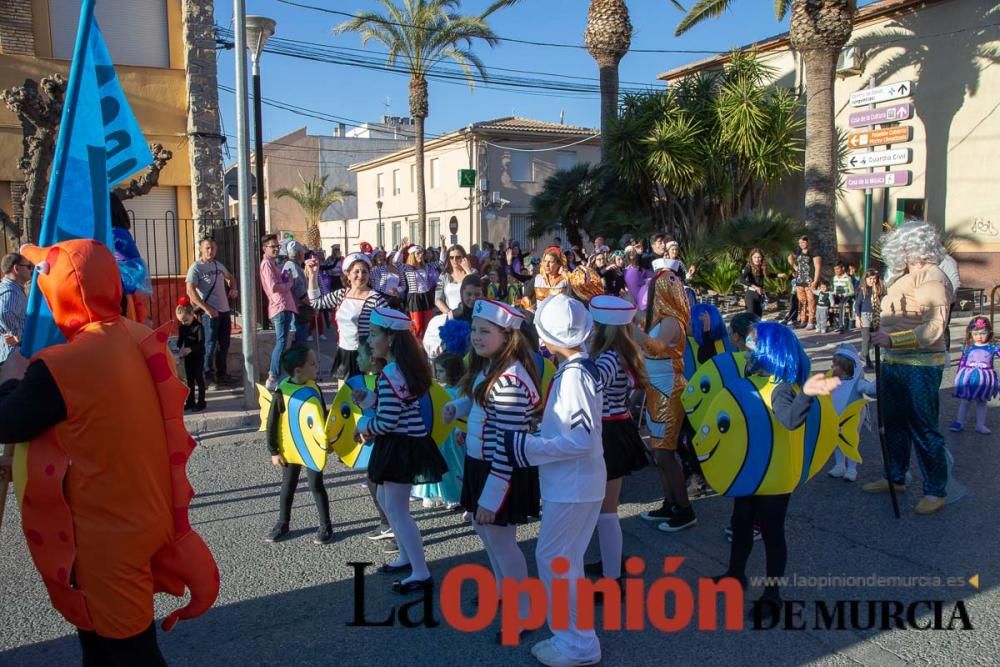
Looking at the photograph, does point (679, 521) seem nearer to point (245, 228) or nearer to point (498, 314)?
point (498, 314)

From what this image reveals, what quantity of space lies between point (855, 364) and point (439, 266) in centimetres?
1149

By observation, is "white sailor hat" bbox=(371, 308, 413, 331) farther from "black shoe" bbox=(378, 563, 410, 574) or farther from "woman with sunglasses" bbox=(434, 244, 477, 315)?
"woman with sunglasses" bbox=(434, 244, 477, 315)

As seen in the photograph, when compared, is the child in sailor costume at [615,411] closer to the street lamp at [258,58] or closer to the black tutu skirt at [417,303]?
the black tutu skirt at [417,303]

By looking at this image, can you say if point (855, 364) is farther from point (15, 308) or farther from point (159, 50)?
point (159, 50)

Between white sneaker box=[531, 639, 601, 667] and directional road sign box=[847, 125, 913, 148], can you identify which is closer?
white sneaker box=[531, 639, 601, 667]

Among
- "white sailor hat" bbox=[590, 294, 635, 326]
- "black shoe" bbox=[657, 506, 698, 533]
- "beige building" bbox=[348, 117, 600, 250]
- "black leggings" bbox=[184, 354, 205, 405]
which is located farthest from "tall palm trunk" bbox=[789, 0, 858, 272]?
"beige building" bbox=[348, 117, 600, 250]

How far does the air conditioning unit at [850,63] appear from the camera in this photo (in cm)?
1859

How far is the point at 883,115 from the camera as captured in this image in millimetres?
10156

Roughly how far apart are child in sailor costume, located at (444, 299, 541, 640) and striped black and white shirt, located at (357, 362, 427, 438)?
0.53 meters

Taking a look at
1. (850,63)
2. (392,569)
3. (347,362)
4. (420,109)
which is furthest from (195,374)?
(420,109)

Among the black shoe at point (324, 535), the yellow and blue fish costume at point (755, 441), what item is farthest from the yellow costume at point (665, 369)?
the black shoe at point (324, 535)

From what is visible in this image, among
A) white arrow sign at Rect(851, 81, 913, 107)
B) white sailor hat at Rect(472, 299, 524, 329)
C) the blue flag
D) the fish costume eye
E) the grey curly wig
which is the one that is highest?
white arrow sign at Rect(851, 81, 913, 107)

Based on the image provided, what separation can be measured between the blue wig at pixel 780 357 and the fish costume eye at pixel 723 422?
0.28m

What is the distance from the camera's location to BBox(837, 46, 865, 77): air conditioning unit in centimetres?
1859
